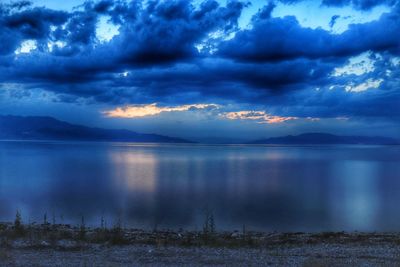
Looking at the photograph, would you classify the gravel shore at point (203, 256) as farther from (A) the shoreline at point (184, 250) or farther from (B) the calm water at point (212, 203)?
(B) the calm water at point (212, 203)

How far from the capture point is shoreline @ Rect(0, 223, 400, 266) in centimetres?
1139

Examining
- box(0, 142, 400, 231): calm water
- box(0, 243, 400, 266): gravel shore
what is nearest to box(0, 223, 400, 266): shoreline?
box(0, 243, 400, 266): gravel shore

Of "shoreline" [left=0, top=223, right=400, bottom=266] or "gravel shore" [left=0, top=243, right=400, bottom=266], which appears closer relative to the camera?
"gravel shore" [left=0, top=243, right=400, bottom=266]

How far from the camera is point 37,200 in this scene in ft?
110

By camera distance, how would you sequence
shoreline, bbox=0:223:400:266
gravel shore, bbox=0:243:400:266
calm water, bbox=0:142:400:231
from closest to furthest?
gravel shore, bbox=0:243:400:266, shoreline, bbox=0:223:400:266, calm water, bbox=0:142:400:231

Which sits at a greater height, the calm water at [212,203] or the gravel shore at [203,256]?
the gravel shore at [203,256]

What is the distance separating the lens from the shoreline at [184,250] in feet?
37.4

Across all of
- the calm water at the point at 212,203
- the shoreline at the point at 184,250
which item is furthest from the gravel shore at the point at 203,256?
the calm water at the point at 212,203

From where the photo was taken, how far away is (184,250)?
13.3 metres

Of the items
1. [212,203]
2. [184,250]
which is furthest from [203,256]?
[212,203]

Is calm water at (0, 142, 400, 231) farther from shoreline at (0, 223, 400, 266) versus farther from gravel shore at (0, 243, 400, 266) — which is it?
gravel shore at (0, 243, 400, 266)

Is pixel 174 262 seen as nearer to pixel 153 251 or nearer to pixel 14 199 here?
pixel 153 251

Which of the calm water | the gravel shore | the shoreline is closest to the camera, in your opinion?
the gravel shore

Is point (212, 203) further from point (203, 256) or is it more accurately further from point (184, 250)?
point (203, 256)
